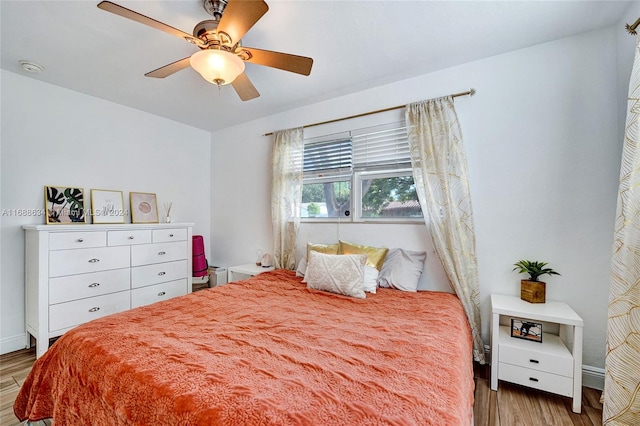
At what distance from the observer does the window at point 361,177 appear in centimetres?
254

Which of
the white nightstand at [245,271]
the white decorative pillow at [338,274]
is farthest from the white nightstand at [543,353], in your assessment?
the white nightstand at [245,271]

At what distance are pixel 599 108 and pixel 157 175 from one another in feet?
14.5

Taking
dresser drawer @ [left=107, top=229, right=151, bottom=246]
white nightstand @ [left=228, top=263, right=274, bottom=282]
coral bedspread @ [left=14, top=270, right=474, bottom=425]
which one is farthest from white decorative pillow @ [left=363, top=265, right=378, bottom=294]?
dresser drawer @ [left=107, top=229, right=151, bottom=246]

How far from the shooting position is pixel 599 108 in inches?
72.2

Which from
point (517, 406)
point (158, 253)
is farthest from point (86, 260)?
point (517, 406)

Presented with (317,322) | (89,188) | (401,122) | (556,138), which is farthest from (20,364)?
(556,138)

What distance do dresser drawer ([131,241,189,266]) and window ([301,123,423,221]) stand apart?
5.13 ft

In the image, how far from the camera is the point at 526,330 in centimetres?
183

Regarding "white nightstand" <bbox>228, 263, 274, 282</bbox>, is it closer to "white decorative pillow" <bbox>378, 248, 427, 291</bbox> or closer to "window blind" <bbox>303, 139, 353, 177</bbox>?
"window blind" <bbox>303, 139, 353, 177</bbox>

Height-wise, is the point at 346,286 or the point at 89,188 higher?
the point at 89,188

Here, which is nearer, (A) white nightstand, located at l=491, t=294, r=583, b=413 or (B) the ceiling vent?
(A) white nightstand, located at l=491, t=294, r=583, b=413

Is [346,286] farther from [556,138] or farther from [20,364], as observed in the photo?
[20,364]

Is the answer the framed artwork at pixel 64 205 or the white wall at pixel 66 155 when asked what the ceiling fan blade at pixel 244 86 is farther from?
the framed artwork at pixel 64 205

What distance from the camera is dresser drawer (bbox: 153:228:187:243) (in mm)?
2992
